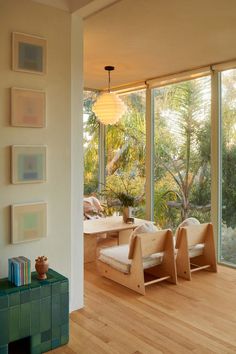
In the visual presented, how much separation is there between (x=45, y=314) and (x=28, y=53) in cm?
193

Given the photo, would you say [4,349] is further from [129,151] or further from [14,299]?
[129,151]

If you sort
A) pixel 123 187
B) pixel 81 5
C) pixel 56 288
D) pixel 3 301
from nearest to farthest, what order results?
pixel 3 301 < pixel 56 288 < pixel 81 5 < pixel 123 187

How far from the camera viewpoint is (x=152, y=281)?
3715 millimetres

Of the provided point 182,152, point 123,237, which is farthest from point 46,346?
point 182,152

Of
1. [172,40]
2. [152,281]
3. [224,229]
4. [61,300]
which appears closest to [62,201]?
[61,300]

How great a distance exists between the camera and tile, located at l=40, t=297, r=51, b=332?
252cm

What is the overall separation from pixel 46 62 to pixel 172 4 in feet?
3.64

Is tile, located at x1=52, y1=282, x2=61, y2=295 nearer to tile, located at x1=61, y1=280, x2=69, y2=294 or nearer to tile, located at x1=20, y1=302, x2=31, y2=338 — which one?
tile, located at x1=61, y1=280, x2=69, y2=294

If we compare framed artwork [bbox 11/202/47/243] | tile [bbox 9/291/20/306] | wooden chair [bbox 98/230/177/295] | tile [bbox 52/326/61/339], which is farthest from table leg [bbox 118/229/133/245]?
tile [bbox 9/291/20/306]

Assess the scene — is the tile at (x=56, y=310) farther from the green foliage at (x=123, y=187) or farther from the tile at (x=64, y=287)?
the green foliage at (x=123, y=187)

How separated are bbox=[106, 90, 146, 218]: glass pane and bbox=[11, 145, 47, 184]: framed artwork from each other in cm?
316

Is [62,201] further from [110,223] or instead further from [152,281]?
[110,223]

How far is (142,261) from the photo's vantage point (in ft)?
11.7

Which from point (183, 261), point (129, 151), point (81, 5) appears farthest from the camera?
point (129, 151)
